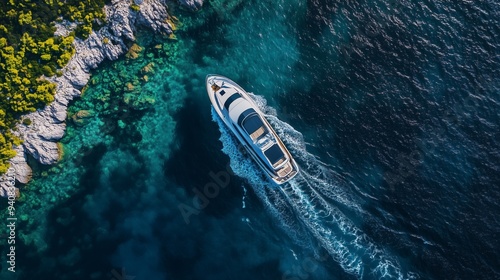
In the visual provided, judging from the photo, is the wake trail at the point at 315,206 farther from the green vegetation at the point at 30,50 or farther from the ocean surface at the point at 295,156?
the green vegetation at the point at 30,50

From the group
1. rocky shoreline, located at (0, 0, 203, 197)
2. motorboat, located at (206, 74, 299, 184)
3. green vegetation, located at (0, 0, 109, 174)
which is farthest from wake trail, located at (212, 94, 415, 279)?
green vegetation, located at (0, 0, 109, 174)

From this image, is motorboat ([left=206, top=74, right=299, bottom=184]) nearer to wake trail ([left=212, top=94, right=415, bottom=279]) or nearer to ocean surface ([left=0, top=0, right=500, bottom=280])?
wake trail ([left=212, top=94, right=415, bottom=279])

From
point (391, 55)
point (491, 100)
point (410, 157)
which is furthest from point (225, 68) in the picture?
point (491, 100)

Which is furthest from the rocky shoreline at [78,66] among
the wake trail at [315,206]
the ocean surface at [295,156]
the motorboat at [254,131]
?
the wake trail at [315,206]

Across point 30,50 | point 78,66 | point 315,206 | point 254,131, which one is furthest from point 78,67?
point 315,206

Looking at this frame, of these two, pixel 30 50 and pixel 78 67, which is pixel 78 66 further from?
pixel 30 50

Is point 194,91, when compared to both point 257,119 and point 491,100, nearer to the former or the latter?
point 257,119
